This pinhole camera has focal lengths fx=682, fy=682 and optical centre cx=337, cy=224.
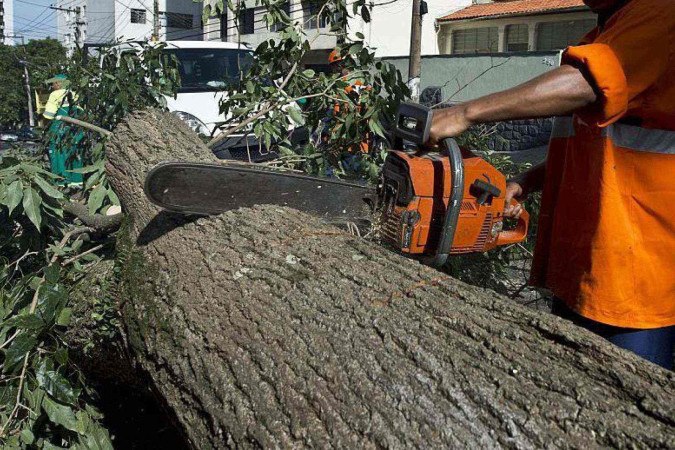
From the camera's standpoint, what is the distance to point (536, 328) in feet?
4.48

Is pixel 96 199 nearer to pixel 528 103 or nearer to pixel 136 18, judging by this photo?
pixel 528 103

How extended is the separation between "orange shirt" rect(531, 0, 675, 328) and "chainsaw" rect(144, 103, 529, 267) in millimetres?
250

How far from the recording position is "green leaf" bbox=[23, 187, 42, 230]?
8.34ft

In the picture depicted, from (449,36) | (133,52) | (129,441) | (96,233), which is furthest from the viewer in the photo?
(449,36)

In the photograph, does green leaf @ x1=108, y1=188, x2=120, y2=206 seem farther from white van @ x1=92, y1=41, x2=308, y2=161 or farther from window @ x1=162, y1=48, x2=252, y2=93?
window @ x1=162, y1=48, x2=252, y2=93

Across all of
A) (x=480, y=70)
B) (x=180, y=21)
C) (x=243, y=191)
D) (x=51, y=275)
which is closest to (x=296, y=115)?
(x=243, y=191)

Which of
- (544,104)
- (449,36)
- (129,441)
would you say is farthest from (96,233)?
(449,36)

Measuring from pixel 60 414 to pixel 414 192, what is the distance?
126 cm

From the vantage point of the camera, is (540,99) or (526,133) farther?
(526,133)

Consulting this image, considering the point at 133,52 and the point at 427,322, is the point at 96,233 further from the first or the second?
the point at 427,322

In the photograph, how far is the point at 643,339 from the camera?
1.60 m

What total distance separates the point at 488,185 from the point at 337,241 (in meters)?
0.45

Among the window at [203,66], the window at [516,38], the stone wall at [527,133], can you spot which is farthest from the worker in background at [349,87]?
the window at [516,38]

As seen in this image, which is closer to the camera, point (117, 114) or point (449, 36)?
point (117, 114)
